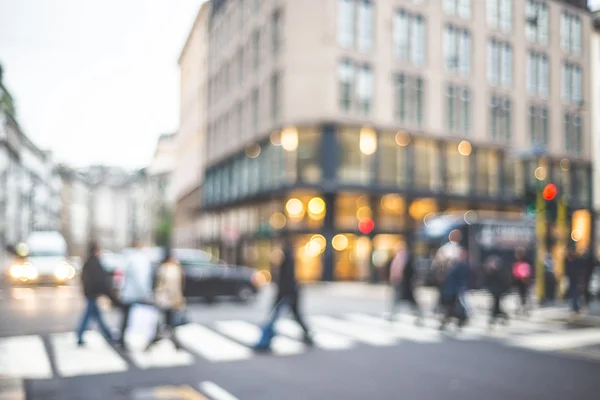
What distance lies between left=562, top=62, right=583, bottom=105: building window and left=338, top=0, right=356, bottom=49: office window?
2564cm

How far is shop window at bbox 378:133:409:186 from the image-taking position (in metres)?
35.8

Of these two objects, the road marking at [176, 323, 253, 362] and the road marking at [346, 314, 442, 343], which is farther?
the road marking at [346, 314, 442, 343]

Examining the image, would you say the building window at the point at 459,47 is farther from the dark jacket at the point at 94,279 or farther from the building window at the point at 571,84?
the dark jacket at the point at 94,279

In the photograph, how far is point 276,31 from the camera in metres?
36.2

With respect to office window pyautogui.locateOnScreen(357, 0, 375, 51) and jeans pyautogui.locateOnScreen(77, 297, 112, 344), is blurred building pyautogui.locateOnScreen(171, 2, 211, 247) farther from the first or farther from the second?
jeans pyautogui.locateOnScreen(77, 297, 112, 344)

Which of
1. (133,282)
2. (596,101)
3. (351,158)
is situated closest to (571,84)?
(596,101)

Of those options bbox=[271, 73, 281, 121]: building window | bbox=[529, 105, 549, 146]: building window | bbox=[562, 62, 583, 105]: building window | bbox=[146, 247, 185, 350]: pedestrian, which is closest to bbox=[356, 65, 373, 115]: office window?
bbox=[271, 73, 281, 121]: building window

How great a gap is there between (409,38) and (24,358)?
2203cm

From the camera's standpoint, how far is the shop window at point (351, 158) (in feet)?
115

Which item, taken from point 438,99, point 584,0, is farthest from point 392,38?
point 584,0

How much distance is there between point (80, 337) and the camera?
1048cm

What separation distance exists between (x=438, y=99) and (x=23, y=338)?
22.9 m

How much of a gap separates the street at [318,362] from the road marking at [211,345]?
18mm

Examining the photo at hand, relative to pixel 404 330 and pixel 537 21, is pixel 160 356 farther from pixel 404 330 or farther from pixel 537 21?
pixel 537 21
